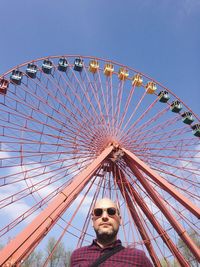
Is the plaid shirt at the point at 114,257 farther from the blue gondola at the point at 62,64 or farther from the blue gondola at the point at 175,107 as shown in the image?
the blue gondola at the point at 175,107

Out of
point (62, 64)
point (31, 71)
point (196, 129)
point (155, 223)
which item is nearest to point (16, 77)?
point (31, 71)

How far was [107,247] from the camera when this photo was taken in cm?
267

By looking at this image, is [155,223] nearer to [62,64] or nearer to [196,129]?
[196,129]

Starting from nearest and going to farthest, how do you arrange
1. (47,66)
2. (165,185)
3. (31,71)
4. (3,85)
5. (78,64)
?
1. (165,185)
2. (3,85)
3. (31,71)
4. (47,66)
5. (78,64)

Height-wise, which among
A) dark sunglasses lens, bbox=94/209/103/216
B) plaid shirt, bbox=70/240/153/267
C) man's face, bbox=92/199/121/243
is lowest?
plaid shirt, bbox=70/240/153/267

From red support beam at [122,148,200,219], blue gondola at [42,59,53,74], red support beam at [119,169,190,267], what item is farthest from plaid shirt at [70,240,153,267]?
blue gondola at [42,59,53,74]

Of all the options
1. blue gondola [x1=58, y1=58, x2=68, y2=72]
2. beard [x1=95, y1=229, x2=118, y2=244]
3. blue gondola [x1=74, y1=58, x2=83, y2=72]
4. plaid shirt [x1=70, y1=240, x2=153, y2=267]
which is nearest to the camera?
plaid shirt [x1=70, y1=240, x2=153, y2=267]

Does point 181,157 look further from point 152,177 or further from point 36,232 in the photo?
point 36,232

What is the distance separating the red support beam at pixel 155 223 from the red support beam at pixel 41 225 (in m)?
2.27

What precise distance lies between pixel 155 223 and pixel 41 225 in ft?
20.1

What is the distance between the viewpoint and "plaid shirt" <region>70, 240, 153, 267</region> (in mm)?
2551

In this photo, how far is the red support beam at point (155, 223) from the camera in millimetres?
15266

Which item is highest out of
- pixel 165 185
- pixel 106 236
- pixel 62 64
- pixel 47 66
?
pixel 62 64

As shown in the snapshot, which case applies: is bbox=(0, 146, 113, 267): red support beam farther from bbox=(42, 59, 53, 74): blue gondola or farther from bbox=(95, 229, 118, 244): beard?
bbox=(95, 229, 118, 244): beard
